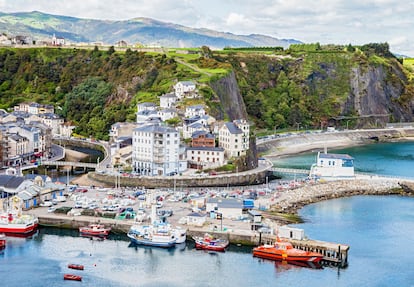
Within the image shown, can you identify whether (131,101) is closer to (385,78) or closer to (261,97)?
(261,97)

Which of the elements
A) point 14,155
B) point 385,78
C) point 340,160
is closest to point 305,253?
point 340,160

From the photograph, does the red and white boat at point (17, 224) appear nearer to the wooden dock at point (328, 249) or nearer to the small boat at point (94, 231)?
the small boat at point (94, 231)

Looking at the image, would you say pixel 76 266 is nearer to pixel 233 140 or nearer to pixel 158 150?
pixel 158 150

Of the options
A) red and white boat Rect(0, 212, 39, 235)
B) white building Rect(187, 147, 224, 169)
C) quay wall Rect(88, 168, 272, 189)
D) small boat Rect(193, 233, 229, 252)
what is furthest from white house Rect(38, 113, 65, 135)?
small boat Rect(193, 233, 229, 252)

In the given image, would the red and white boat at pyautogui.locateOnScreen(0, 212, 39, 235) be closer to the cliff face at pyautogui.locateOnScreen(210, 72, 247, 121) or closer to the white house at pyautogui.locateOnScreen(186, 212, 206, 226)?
the white house at pyautogui.locateOnScreen(186, 212, 206, 226)

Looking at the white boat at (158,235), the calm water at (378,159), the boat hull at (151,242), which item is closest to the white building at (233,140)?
the calm water at (378,159)

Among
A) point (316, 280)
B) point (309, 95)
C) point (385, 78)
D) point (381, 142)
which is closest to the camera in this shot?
point (316, 280)
